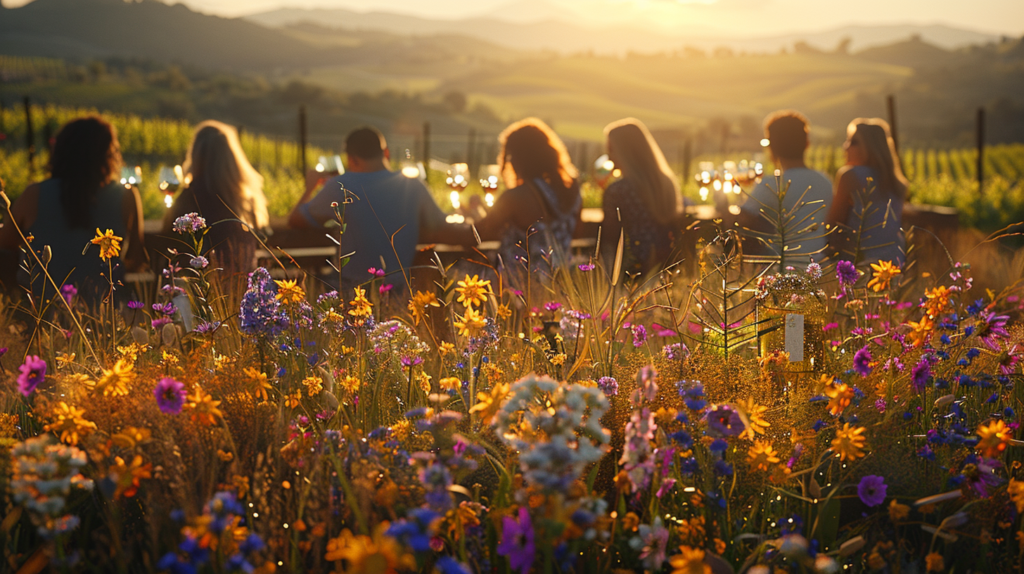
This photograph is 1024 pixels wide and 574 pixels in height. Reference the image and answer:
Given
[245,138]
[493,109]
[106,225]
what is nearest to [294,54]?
[493,109]

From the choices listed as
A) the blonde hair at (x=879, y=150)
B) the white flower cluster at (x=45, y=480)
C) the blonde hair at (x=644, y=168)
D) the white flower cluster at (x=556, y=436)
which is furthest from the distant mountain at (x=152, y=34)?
the white flower cluster at (x=556, y=436)

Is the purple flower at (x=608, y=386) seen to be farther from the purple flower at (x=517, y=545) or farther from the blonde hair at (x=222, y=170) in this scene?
the blonde hair at (x=222, y=170)

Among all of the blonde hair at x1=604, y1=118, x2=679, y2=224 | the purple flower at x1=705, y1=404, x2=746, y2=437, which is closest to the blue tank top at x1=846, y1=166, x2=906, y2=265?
the blonde hair at x1=604, y1=118, x2=679, y2=224

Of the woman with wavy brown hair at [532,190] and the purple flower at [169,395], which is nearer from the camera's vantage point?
the purple flower at [169,395]

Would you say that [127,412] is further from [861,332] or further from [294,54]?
[294,54]

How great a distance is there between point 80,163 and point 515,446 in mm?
3454

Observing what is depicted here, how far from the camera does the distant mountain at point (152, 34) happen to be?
99.9 metres

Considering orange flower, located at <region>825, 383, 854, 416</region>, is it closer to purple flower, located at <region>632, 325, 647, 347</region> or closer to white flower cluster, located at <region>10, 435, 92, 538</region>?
purple flower, located at <region>632, 325, 647, 347</region>

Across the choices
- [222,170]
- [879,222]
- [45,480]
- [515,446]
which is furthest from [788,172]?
[45,480]

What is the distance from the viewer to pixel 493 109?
65.8 m

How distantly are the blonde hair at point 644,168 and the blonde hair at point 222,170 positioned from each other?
1931mm

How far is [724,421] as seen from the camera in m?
1.38

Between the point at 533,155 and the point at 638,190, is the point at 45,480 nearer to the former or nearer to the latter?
the point at 533,155

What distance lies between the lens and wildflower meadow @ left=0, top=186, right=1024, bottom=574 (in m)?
1.12
